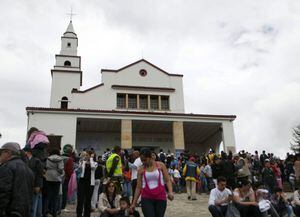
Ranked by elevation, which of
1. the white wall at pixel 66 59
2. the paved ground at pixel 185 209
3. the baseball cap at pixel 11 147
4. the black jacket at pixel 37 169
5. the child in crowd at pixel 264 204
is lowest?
the paved ground at pixel 185 209

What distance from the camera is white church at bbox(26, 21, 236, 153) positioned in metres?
22.9

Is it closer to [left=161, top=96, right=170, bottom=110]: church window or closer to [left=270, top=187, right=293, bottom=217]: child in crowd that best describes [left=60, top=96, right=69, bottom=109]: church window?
[left=161, top=96, right=170, bottom=110]: church window

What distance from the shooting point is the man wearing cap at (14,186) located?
13.2 feet

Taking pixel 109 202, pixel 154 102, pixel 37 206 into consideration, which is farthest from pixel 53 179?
pixel 154 102

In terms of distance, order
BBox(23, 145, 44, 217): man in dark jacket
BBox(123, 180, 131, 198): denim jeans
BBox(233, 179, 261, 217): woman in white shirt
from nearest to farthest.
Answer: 1. BBox(23, 145, 44, 217): man in dark jacket
2. BBox(233, 179, 261, 217): woman in white shirt
3. BBox(123, 180, 131, 198): denim jeans

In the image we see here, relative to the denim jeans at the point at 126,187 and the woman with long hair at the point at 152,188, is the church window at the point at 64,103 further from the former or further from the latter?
the woman with long hair at the point at 152,188

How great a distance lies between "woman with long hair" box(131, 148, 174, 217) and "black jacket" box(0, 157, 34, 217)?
1.97 metres

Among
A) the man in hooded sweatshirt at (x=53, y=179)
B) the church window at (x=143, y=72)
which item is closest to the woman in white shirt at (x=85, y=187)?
the man in hooded sweatshirt at (x=53, y=179)

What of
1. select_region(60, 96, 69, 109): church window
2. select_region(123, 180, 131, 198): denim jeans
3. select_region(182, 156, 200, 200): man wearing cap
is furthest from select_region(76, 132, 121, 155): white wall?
select_region(123, 180, 131, 198): denim jeans

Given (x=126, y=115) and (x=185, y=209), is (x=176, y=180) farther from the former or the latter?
(x=126, y=115)

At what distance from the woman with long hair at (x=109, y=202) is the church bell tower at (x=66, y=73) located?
2138 centimetres

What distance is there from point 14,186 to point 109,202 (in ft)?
10.6

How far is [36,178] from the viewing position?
6277 mm

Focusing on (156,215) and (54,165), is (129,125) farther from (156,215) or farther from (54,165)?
(156,215)
